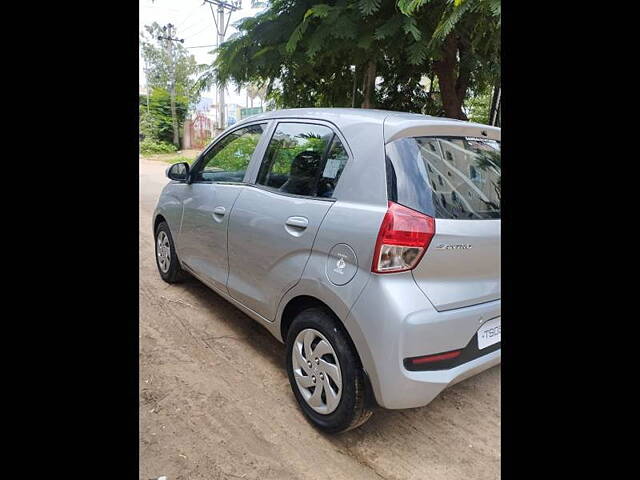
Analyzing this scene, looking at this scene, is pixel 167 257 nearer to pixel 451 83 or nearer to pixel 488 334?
pixel 488 334

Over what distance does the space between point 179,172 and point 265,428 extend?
227 cm

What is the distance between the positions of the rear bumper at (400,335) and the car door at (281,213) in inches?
18.9

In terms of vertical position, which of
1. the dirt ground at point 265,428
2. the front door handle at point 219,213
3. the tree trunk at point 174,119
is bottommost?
the dirt ground at point 265,428

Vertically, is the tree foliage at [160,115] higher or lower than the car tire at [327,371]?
higher

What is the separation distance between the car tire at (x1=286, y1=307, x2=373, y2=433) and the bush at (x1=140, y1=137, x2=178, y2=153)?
2059cm

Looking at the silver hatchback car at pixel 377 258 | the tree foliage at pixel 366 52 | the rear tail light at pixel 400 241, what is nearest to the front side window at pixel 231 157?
the silver hatchback car at pixel 377 258

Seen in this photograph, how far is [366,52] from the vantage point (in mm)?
4613

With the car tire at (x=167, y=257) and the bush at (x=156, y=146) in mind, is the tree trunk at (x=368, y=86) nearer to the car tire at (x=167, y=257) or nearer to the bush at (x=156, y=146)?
the car tire at (x=167, y=257)

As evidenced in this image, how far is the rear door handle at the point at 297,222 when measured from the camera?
2234 mm

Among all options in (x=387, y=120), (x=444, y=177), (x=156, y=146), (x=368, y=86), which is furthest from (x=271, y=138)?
(x=156, y=146)
